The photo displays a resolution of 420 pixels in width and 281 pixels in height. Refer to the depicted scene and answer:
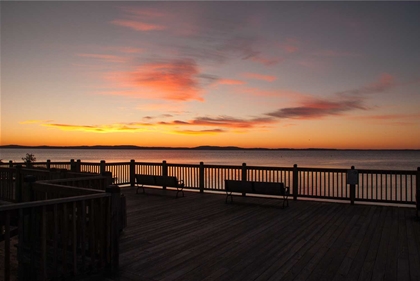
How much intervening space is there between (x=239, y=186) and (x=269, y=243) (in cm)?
389

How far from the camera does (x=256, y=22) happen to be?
12.8 metres

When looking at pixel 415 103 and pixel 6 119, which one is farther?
pixel 6 119

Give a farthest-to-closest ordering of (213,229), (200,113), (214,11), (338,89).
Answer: (200,113) < (338,89) < (214,11) < (213,229)

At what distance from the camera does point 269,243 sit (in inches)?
199

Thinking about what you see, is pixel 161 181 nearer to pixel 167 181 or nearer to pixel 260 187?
pixel 167 181

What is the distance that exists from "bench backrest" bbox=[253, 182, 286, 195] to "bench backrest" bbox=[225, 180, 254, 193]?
198mm

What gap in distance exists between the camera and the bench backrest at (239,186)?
875cm

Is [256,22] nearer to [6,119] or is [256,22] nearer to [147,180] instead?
[147,180]

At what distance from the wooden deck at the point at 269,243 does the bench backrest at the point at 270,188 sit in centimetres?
49

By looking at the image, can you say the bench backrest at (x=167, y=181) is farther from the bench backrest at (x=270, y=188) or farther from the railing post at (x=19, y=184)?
the railing post at (x=19, y=184)

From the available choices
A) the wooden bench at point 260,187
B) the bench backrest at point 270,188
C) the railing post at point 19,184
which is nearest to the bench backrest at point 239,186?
the wooden bench at point 260,187

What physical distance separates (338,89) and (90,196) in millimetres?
18755

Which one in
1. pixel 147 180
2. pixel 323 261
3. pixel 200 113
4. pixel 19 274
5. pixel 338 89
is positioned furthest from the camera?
pixel 200 113

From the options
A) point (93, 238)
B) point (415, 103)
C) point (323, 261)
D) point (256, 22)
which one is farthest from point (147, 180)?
point (415, 103)
